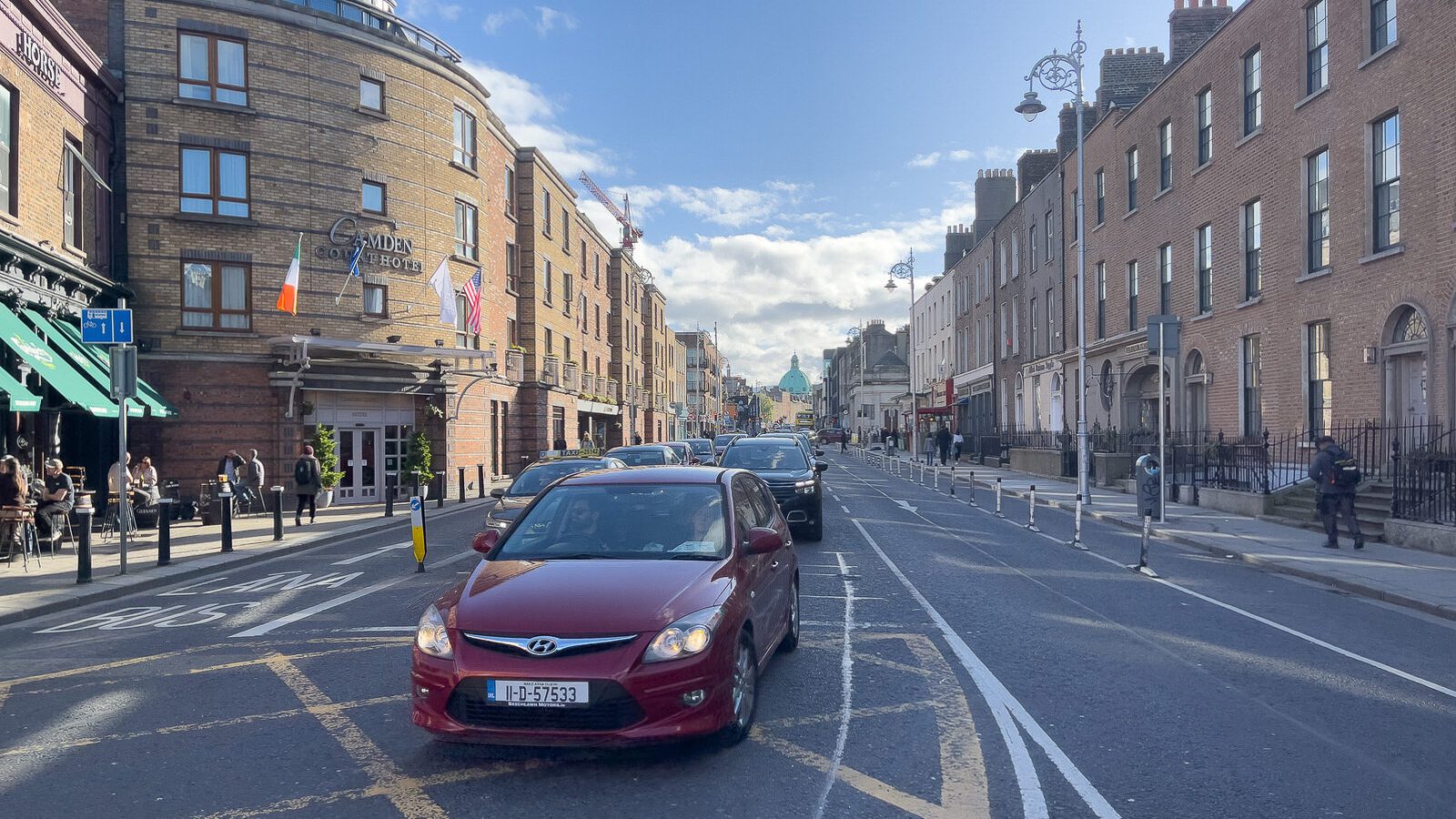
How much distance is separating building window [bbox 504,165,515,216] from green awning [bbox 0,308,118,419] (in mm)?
18715

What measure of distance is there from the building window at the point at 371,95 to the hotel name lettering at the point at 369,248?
11.0 feet

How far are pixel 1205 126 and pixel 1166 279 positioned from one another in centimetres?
455

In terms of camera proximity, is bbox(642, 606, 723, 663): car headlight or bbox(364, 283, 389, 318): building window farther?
bbox(364, 283, 389, 318): building window

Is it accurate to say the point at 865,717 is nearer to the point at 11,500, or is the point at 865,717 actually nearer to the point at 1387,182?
the point at 11,500

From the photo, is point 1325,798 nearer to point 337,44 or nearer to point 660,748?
point 660,748

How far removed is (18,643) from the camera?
8336 millimetres

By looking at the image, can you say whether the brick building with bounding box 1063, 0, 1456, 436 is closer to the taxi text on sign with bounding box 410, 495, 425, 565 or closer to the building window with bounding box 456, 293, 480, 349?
the taxi text on sign with bounding box 410, 495, 425, 565

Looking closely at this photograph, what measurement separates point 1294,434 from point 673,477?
18272mm

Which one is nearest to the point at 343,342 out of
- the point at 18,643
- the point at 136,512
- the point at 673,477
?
the point at 136,512

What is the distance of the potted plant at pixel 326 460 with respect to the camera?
2344 cm

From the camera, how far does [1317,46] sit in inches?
764

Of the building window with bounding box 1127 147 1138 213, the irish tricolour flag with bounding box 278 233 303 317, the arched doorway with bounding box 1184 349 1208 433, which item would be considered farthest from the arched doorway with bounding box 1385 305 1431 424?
the irish tricolour flag with bounding box 278 233 303 317

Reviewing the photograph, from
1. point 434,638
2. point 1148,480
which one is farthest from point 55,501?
point 1148,480

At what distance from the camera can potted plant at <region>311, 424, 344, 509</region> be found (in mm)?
23438
